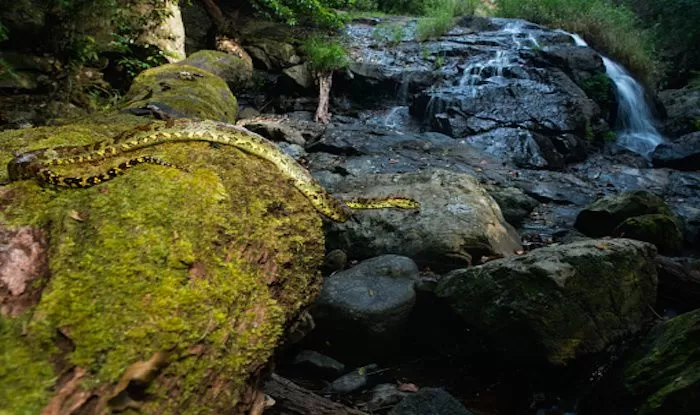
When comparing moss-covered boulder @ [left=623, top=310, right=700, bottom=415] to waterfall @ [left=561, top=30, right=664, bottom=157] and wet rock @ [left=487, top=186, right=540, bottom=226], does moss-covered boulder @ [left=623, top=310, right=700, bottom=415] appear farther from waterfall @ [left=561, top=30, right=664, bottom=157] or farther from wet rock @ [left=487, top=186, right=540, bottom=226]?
waterfall @ [left=561, top=30, right=664, bottom=157]

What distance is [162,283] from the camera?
176 centimetres

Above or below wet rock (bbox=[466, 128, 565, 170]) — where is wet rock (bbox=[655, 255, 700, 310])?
above

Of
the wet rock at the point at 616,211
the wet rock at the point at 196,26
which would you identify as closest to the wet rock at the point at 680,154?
the wet rock at the point at 616,211

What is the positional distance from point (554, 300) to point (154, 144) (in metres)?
3.32

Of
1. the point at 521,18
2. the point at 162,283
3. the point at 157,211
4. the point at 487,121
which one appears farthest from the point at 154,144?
the point at 521,18

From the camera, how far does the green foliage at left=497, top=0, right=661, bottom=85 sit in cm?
1620

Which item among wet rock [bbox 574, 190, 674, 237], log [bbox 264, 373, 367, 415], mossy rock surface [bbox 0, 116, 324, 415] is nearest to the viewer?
mossy rock surface [bbox 0, 116, 324, 415]

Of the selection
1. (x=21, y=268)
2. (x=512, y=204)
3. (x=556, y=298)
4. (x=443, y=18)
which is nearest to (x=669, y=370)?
(x=556, y=298)

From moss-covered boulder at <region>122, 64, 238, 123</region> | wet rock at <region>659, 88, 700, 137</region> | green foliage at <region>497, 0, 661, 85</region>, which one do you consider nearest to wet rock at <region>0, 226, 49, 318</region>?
moss-covered boulder at <region>122, 64, 238, 123</region>

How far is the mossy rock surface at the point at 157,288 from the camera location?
143cm

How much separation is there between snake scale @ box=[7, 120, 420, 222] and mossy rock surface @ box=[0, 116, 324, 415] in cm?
9

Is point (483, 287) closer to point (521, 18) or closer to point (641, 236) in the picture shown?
point (641, 236)

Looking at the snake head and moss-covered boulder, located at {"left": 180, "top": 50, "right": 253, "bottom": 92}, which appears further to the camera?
moss-covered boulder, located at {"left": 180, "top": 50, "right": 253, "bottom": 92}

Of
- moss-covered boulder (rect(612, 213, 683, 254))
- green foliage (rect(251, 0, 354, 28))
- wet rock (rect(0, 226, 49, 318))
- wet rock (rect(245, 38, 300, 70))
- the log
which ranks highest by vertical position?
green foliage (rect(251, 0, 354, 28))
